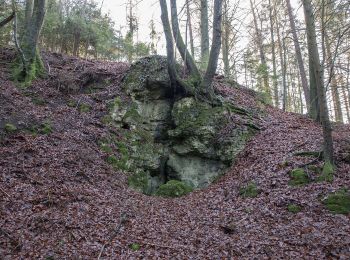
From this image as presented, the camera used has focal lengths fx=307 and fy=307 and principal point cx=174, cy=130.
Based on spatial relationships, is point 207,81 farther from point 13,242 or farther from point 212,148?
point 13,242

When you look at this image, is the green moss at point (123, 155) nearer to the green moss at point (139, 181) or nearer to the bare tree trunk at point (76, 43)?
the green moss at point (139, 181)

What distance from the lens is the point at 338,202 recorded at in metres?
A: 6.71

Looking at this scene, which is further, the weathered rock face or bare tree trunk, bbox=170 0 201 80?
bare tree trunk, bbox=170 0 201 80

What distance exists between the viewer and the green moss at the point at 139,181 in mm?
10224

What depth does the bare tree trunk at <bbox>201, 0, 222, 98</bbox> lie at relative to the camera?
11.7m

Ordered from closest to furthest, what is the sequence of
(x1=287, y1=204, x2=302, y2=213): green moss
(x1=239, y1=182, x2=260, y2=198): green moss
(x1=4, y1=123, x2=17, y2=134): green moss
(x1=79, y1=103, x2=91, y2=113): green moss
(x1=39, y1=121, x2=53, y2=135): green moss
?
1. (x1=287, y1=204, x2=302, y2=213): green moss
2. (x1=239, y1=182, x2=260, y2=198): green moss
3. (x1=4, y1=123, x2=17, y2=134): green moss
4. (x1=39, y1=121, x2=53, y2=135): green moss
5. (x1=79, y1=103, x2=91, y2=113): green moss

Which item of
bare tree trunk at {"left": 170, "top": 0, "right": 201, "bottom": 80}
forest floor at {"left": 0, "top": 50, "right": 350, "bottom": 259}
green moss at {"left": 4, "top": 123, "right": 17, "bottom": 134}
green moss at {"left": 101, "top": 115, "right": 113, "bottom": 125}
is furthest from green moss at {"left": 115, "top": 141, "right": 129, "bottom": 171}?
bare tree trunk at {"left": 170, "top": 0, "right": 201, "bottom": 80}

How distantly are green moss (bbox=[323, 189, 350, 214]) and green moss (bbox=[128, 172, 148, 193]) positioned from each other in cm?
573

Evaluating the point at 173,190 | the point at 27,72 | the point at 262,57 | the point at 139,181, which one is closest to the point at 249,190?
the point at 173,190

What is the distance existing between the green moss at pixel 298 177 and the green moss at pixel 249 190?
940 millimetres

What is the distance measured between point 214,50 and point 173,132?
3.62 meters

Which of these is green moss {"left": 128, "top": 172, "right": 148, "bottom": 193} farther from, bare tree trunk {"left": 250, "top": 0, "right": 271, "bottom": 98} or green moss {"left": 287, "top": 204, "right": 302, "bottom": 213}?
bare tree trunk {"left": 250, "top": 0, "right": 271, "bottom": 98}

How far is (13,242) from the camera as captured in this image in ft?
17.7

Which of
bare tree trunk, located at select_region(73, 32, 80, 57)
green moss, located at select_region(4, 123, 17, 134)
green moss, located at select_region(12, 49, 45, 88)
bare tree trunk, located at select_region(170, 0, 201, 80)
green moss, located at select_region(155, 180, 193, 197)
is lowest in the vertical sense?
green moss, located at select_region(155, 180, 193, 197)
